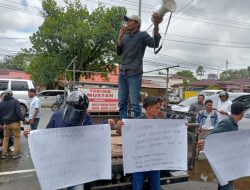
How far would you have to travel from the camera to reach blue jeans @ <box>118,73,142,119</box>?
165 inches

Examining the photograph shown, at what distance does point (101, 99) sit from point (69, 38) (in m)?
20.7

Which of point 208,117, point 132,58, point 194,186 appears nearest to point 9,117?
point 132,58

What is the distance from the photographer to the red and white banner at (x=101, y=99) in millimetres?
6672

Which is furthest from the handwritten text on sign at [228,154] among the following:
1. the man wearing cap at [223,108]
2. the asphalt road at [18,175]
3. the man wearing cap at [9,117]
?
the man wearing cap at [9,117]

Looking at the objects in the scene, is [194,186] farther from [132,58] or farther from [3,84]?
[3,84]

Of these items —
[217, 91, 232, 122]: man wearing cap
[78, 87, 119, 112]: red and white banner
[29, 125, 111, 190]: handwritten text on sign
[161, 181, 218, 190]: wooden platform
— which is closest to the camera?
[29, 125, 111, 190]: handwritten text on sign

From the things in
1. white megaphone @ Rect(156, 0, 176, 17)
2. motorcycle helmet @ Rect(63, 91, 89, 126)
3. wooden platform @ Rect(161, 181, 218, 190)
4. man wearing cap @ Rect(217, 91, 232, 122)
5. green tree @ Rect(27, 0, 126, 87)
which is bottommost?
wooden platform @ Rect(161, 181, 218, 190)

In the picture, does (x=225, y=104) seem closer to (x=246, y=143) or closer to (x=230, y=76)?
(x=246, y=143)

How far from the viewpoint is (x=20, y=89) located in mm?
15164

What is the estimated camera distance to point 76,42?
2686cm

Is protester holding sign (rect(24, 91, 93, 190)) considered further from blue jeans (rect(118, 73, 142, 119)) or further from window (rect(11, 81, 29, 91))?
window (rect(11, 81, 29, 91))

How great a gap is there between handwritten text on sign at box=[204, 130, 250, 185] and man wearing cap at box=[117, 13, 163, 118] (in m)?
1.11

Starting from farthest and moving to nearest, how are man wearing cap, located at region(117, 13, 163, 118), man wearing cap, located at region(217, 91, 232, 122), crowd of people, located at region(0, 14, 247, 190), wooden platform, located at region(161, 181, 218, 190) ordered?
man wearing cap, located at region(217, 91, 232, 122) → wooden platform, located at region(161, 181, 218, 190) → man wearing cap, located at region(117, 13, 163, 118) → crowd of people, located at region(0, 14, 247, 190)

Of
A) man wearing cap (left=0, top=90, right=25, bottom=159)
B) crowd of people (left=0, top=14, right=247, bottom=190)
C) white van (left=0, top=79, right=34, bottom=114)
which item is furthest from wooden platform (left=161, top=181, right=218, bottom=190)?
white van (left=0, top=79, right=34, bottom=114)
